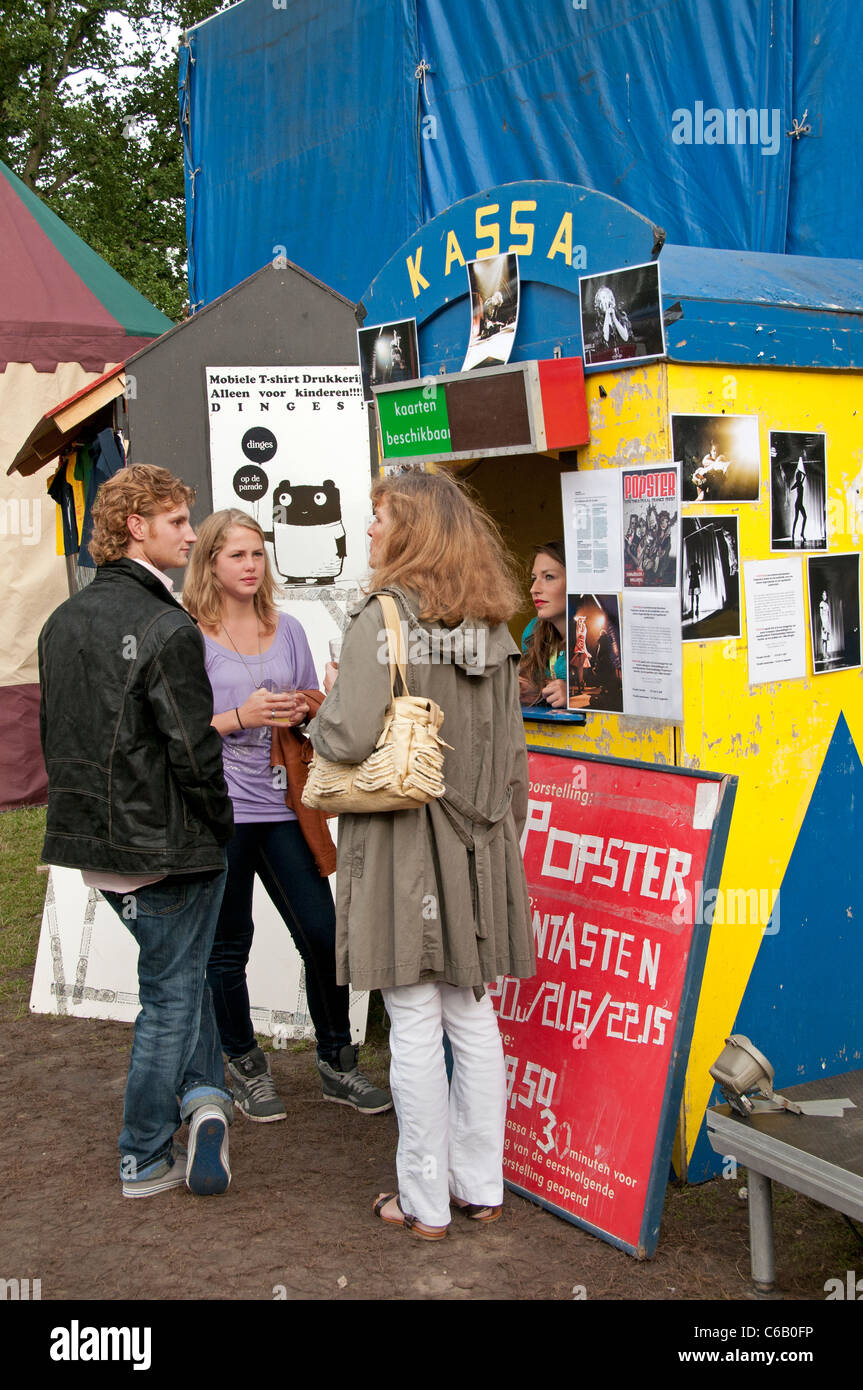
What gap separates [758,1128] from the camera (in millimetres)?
2863

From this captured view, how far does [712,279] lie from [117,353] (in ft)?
23.3

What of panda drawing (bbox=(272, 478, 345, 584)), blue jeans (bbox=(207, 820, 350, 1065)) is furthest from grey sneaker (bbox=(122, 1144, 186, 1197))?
panda drawing (bbox=(272, 478, 345, 584))

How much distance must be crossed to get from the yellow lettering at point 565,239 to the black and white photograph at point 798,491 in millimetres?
747

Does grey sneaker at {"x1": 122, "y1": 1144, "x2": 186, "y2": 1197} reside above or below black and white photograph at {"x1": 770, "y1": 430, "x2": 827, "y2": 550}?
below

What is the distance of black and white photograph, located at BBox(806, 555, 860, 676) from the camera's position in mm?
3576

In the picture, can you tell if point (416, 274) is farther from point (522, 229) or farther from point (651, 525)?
point (651, 525)

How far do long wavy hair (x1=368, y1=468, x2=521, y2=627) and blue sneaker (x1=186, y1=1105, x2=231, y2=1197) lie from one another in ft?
5.45

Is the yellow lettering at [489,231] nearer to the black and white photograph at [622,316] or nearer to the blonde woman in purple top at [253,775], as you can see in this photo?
the black and white photograph at [622,316]

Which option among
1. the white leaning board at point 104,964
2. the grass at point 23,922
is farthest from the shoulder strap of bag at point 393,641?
the white leaning board at point 104,964

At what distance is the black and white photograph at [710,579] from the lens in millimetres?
3252

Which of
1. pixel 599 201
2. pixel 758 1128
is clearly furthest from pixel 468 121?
pixel 758 1128

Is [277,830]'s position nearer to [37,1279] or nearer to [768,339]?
[37,1279]

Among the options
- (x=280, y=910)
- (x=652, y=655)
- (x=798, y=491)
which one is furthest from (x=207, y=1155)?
(x=798, y=491)

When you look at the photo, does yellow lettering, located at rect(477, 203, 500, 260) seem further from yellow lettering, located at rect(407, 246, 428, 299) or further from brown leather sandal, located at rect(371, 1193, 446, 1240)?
brown leather sandal, located at rect(371, 1193, 446, 1240)
